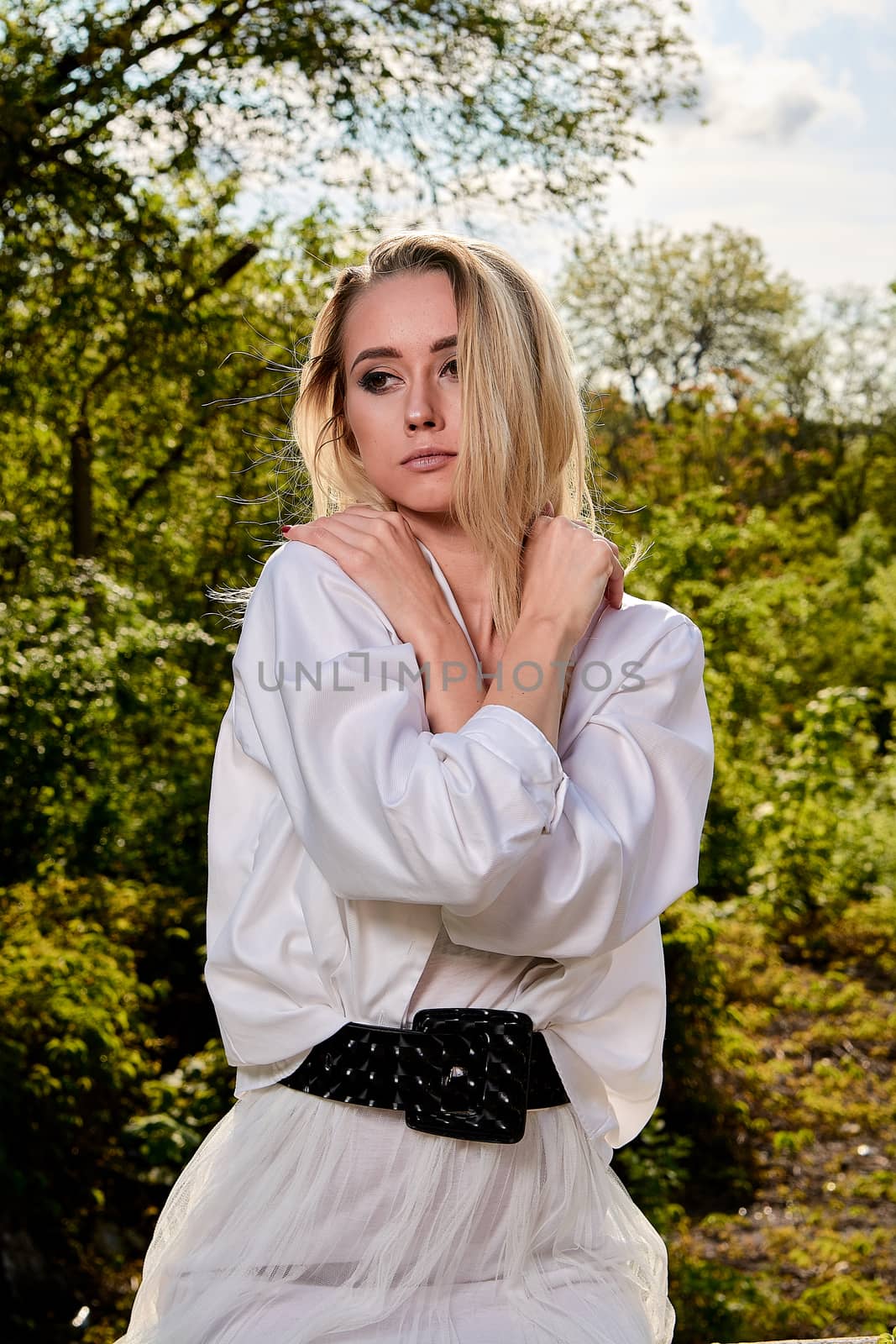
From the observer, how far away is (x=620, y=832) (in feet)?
4.80

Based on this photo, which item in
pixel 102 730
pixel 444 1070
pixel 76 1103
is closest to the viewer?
pixel 444 1070

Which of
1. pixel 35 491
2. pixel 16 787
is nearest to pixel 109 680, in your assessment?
pixel 16 787

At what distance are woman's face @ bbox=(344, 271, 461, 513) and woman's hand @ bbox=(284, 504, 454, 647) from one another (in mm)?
88

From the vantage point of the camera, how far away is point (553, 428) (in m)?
1.82

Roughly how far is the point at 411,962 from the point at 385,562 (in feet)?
1.67

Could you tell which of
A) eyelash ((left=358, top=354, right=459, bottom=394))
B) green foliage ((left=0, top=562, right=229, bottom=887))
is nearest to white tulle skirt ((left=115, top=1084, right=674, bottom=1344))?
eyelash ((left=358, top=354, right=459, bottom=394))

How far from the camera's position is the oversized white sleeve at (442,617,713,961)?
138 centimetres

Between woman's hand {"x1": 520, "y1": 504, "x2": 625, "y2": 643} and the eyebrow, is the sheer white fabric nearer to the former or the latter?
woman's hand {"x1": 520, "y1": 504, "x2": 625, "y2": 643}

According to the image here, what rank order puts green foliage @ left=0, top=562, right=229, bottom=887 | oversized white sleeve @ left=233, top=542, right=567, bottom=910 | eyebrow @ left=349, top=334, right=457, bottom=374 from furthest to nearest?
green foliage @ left=0, top=562, right=229, bottom=887
eyebrow @ left=349, top=334, right=457, bottom=374
oversized white sleeve @ left=233, top=542, right=567, bottom=910

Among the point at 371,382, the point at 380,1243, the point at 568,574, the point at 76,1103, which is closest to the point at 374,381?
the point at 371,382

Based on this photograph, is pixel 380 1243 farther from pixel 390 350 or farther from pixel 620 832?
pixel 390 350

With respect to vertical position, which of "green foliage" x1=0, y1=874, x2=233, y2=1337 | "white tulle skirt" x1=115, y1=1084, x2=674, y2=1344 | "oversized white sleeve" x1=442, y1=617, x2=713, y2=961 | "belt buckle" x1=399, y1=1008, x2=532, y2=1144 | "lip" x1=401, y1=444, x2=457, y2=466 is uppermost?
"lip" x1=401, y1=444, x2=457, y2=466

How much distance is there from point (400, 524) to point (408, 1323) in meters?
0.98

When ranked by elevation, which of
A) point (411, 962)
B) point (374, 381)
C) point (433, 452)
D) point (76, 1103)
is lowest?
point (76, 1103)
